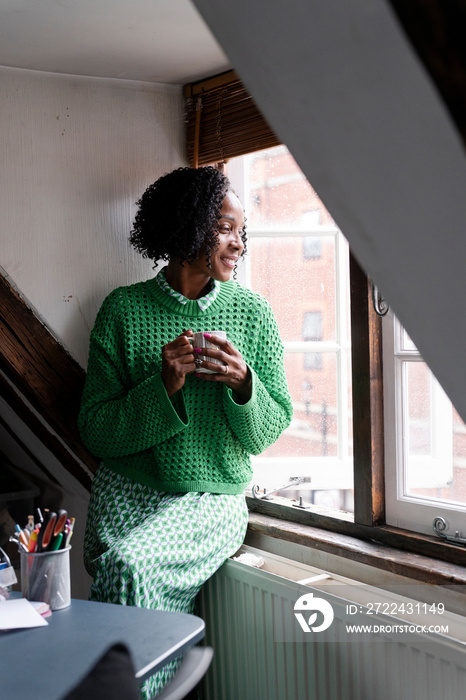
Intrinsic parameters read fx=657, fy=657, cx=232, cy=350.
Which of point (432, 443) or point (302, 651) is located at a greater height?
point (432, 443)

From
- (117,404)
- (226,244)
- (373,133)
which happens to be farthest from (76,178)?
(373,133)

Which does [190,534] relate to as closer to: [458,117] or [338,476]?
[338,476]

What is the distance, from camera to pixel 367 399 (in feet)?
6.07

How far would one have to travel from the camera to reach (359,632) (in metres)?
1.60

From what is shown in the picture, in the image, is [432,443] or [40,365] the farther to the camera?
[40,365]

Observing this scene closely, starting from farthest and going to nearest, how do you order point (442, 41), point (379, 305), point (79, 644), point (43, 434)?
point (43, 434), point (379, 305), point (79, 644), point (442, 41)

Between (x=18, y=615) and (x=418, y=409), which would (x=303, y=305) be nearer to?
(x=418, y=409)

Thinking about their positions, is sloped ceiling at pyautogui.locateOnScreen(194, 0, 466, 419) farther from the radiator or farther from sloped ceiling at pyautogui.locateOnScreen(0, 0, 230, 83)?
sloped ceiling at pyautogui.locateOnScreen(0, 0, 230, 83)

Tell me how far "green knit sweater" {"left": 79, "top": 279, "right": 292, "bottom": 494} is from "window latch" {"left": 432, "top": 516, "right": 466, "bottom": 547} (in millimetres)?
522

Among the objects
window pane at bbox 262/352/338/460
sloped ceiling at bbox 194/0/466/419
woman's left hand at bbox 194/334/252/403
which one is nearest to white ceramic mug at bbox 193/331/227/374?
woman's left hand at bbox 194/334/252/403

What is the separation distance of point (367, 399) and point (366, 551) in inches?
16.3

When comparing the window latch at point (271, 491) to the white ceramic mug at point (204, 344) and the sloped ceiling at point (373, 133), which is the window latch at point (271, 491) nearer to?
the white ceramic mug at point (204, 344)

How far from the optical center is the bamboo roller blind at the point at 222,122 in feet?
6.84

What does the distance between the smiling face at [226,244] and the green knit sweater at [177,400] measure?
81mm
